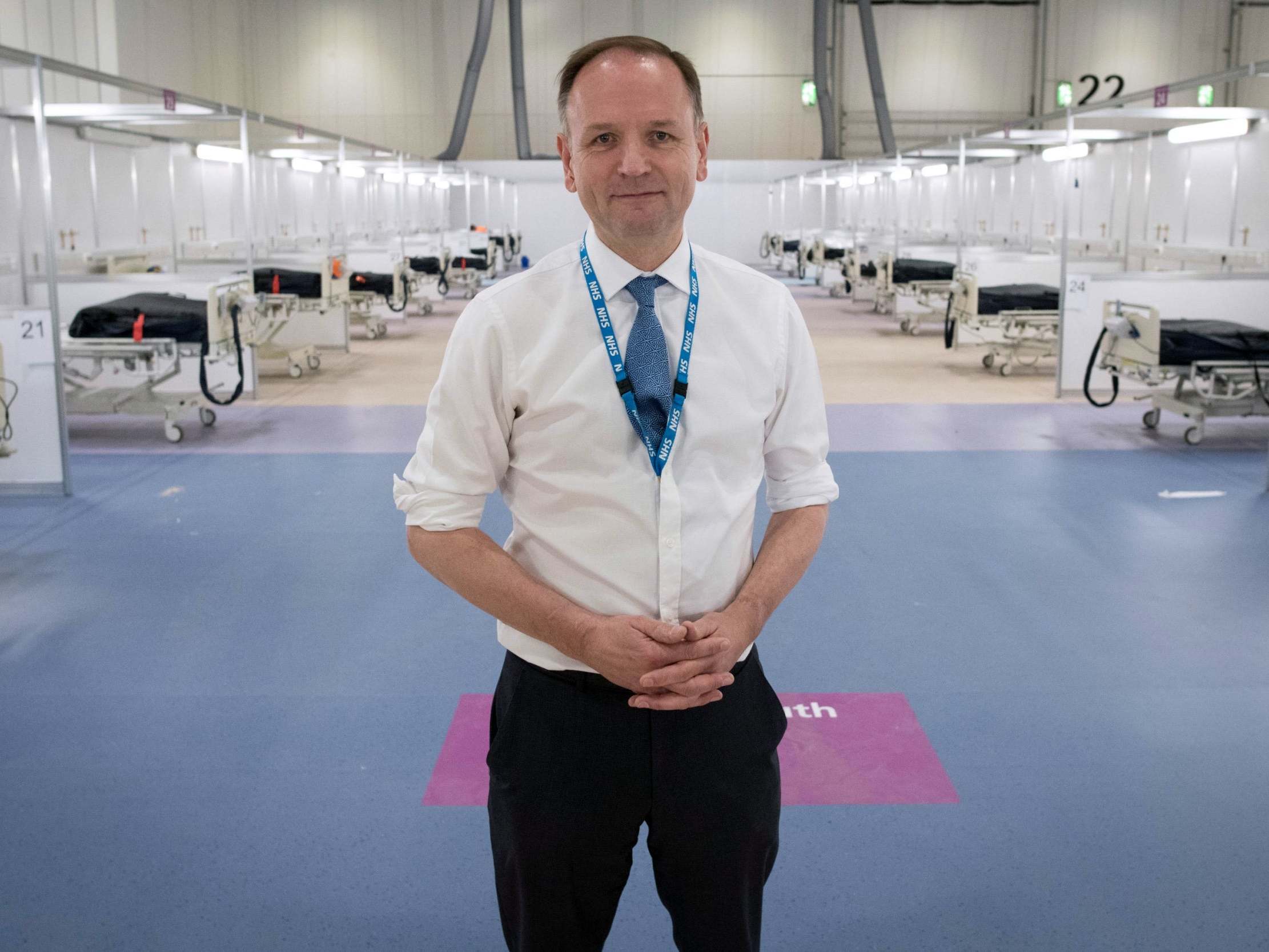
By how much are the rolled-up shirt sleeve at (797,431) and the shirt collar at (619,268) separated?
161mm

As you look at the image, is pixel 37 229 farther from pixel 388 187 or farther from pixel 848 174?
pixel 848 174

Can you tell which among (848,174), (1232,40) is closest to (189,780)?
(848,174)

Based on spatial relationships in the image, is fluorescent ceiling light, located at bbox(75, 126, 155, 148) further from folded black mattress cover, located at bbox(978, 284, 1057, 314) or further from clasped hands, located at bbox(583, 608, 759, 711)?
clasped hands, located at bbox(583, 608, 759, 711)

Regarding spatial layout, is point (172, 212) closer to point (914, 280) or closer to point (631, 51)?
point (914, 280)

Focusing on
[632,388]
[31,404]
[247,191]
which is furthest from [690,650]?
[247,191]

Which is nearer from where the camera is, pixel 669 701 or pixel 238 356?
pixel 669 701

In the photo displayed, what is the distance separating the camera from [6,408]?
5777 millimetres

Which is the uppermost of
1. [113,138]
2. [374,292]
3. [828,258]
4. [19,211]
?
[113,138]

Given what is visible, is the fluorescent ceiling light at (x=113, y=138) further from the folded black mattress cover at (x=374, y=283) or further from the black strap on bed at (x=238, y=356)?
the black strap on bed at (x=238, y=356)

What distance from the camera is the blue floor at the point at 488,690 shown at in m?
2.60

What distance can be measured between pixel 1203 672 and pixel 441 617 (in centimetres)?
263

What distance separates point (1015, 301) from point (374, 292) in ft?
22.5

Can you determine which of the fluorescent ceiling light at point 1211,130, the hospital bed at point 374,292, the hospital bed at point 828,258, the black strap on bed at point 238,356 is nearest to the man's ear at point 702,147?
the black strap on bed at point 238,356

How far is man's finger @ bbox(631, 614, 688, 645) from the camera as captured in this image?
1.43 m
